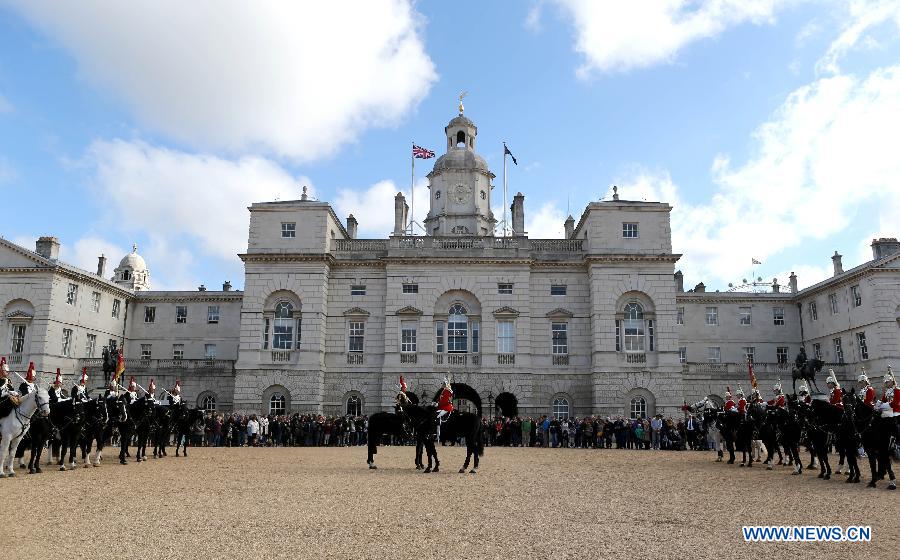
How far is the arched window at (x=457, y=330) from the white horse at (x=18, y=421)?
990 inches

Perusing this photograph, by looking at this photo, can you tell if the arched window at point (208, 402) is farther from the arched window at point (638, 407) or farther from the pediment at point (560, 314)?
the arched window at point (638, 407)

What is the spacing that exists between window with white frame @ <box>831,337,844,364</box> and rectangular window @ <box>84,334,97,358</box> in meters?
50.2

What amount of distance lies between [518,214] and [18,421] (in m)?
35.3

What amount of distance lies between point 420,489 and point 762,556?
7741 millimetres

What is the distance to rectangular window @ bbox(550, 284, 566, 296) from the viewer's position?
40.5m

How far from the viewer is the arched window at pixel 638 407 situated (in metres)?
38.4

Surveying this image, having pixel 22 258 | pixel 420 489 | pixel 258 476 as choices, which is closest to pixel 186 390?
pixel 22 258

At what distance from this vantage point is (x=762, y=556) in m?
8.79

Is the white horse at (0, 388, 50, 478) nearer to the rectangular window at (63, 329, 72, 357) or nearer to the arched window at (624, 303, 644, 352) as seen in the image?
the rectangular window at (63, 329, 72, 357)

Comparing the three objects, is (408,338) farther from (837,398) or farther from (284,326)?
(837,398)

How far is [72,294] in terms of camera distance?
44.5 m

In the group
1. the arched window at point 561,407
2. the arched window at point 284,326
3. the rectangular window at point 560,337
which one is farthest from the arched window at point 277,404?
the rectangular window at point 560,337

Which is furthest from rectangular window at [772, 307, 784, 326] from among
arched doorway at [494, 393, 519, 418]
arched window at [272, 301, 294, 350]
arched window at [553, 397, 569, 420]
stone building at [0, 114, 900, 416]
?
arched window at [272, 301, 294, 350]

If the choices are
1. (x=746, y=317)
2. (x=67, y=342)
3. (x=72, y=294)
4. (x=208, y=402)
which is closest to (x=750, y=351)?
(x=746, y=317)
